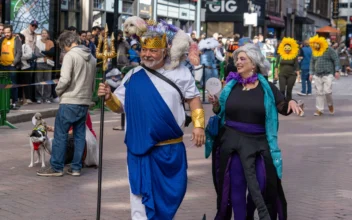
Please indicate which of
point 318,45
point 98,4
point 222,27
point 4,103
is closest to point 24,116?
point 4,103

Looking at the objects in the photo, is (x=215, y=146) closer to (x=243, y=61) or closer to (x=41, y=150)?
(x=243, y=61)

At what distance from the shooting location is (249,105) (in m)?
7.16

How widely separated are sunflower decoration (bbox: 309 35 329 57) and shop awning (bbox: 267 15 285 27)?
146ft

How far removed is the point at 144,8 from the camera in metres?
36.8

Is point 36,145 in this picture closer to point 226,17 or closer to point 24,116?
point 24,116

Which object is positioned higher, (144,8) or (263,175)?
(144,8)

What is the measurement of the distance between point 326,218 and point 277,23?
60.3 metres

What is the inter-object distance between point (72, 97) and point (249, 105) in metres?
3.80

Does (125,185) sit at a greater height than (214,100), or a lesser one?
lesser

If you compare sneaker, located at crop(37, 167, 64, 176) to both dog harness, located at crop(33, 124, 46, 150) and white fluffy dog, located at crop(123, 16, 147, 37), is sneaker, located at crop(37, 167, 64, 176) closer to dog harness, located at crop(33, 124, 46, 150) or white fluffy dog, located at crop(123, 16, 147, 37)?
dog harness, located at crop(33, 124, 46, 150)

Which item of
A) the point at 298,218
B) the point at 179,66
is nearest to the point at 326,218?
the point at 298,218

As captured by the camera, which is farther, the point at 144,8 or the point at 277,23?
the point at 277,23

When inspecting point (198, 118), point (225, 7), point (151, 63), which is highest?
point (225, 7)

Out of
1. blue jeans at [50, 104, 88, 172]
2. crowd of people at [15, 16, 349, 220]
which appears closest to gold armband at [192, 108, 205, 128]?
crowd of people at [15, 16, 349, 220]
